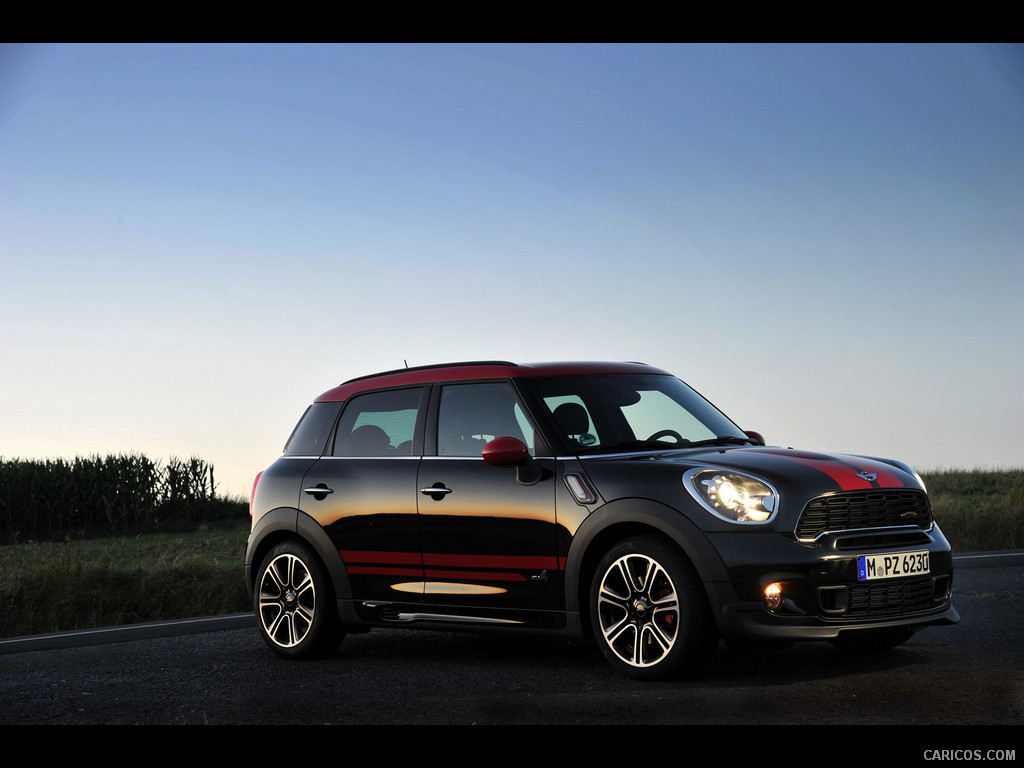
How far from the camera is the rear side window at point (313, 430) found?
29.2 ft

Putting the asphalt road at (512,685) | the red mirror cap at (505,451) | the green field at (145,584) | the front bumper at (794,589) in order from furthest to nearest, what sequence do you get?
the green field at (145,584) → the red mirror cap at (505,451) → the front bumper at (794,589) → the asphalt road at (512,685)

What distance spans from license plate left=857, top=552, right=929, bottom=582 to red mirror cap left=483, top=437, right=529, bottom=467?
2.01m

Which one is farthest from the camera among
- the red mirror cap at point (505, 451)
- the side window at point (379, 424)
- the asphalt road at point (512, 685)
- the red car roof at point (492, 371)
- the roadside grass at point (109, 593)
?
the roadside grass at point (109, 593)

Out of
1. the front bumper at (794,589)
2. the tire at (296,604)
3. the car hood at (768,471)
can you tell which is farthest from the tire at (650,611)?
the tire at (296,604)

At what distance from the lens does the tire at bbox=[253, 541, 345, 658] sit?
8477 millimetres

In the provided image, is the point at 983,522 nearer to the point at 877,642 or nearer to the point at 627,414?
the point at 877,642

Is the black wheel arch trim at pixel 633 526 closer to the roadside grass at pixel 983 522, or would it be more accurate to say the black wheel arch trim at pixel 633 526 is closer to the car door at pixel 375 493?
the car door at pixel 375 493

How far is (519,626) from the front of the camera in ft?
24.0

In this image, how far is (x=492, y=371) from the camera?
26.1 feet

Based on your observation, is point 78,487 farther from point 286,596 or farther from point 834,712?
point 834,712

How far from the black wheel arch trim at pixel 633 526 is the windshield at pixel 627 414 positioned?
59 centimetres

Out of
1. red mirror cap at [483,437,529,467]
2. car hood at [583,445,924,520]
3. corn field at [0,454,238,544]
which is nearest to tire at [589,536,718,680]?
car hood at [583,445,924,520]

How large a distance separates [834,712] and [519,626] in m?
2.17

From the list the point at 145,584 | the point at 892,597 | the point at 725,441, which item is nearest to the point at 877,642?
the point at 892,597
